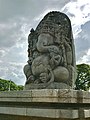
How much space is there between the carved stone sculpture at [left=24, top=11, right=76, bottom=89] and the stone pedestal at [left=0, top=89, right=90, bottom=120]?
6.24 feet

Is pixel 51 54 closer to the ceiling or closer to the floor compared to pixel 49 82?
closer to the ceiling

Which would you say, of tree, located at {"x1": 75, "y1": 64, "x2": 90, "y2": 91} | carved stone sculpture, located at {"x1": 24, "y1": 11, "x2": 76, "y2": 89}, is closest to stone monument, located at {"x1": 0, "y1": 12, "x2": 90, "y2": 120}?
carved stone sculpture, located at {"x1": 24, "y1": 11, "x2": 76, "y2": 89}

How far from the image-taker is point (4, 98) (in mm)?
4715

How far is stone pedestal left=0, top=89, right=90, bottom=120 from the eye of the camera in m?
3.89

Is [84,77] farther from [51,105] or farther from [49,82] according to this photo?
[51,105]

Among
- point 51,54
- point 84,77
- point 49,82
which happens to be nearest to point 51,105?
point 49,82

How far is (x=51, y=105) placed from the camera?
13.5 ft

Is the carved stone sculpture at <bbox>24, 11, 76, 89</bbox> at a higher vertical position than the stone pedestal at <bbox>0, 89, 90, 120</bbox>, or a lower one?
higher

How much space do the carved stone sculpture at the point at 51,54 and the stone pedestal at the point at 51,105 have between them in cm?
190

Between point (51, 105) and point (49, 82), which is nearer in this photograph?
point (51, 105)

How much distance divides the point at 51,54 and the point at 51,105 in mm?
2639

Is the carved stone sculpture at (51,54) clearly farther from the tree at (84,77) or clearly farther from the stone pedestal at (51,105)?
the tree at (84,77)

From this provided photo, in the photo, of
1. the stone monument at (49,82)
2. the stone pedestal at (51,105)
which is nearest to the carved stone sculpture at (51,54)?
the stone monument at (49,82)

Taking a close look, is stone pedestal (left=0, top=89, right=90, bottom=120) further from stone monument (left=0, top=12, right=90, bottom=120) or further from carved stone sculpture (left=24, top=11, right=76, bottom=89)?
carved stone sculpture (left=24, top=11, right=76, bottom=89)
